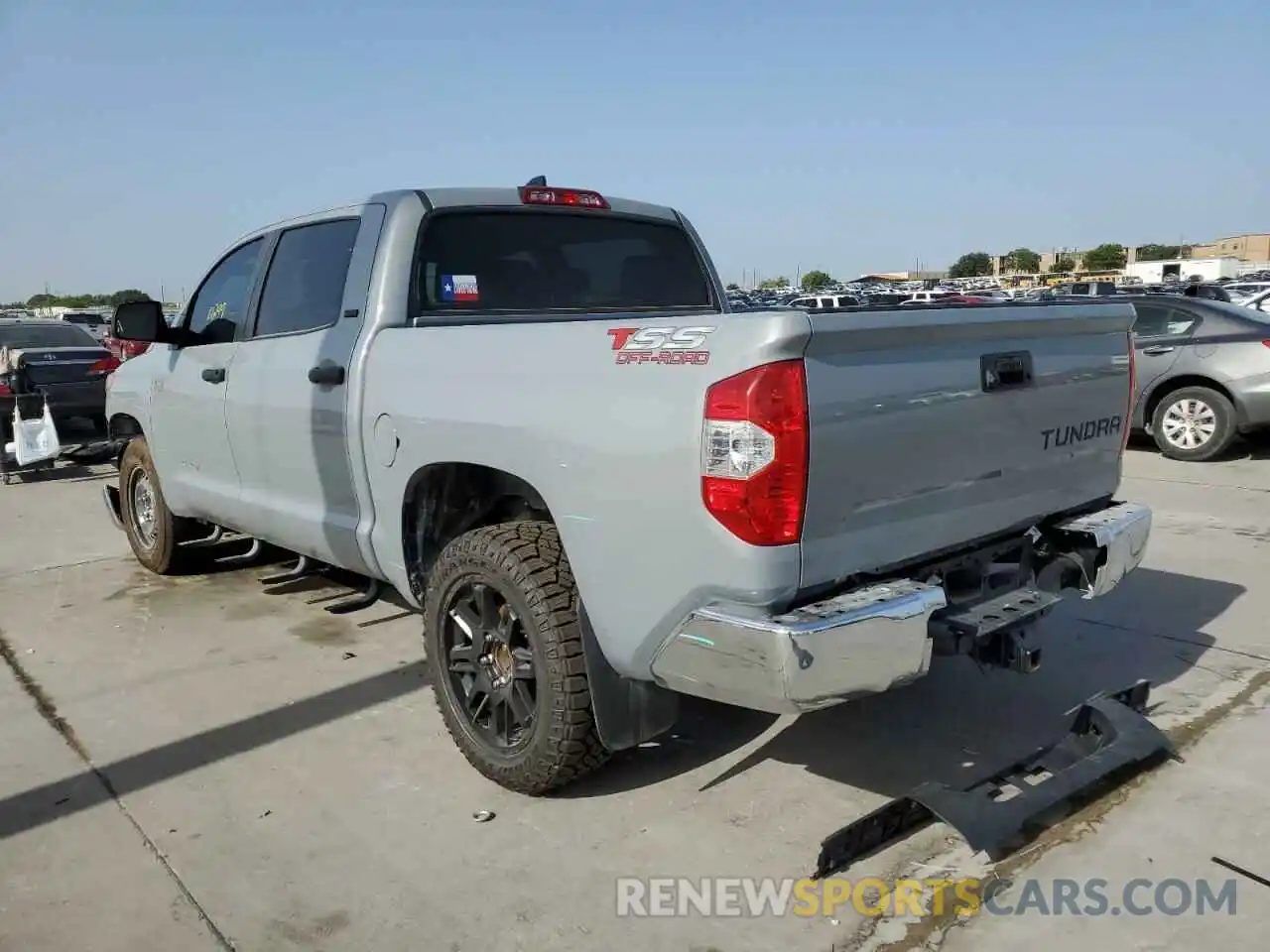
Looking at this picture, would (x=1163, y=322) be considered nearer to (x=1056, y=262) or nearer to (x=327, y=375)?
(x=327, y=375)

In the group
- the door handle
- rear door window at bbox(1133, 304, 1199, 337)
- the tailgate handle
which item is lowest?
rear door window at bbox(1133, 304, 1199, 337)

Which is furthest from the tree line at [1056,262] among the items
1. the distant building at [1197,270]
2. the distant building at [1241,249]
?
the distant building at [1197,270]

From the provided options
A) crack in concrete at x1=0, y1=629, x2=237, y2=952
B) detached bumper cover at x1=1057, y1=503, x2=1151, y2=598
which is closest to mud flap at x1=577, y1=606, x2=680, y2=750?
crack in concrete at x1=0, y1=629, x2=237, y2=952

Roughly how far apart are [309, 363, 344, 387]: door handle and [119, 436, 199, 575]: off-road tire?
2287 millimetres

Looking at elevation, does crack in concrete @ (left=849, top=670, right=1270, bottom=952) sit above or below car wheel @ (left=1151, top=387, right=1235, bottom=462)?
below

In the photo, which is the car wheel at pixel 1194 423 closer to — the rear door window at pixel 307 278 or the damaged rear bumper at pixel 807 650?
the damaged rear bumper at pixel 807 650

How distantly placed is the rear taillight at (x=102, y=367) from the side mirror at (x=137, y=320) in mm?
6764

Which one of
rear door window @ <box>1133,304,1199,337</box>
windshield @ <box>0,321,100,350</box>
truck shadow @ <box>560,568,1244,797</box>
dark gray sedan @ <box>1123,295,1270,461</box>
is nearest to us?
truck shadow @ <box>560,568,1244,797</box>

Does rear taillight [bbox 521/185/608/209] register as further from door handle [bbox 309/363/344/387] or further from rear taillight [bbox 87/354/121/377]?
rear taillight [bbox 87/354/121/377]

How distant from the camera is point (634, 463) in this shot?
2.75m

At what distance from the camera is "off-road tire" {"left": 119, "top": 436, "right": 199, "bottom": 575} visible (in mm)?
5961

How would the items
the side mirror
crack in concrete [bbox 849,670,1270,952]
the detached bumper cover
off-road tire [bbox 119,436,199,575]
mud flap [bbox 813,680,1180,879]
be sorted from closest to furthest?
crack in concrete [bbox 849,670,1270,952] → mud flap [bbox 813,680,1180,879] → the detached bumper cover → the side mirror → off-road tire [bbox 119,436,199,575]

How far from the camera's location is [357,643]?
496cm

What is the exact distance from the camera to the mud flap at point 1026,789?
2.90 metres
